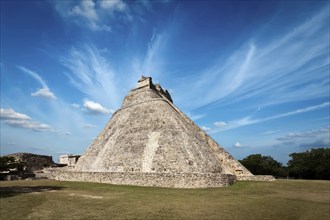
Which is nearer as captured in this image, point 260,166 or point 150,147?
point 150,147

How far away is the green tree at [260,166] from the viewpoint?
4069cm

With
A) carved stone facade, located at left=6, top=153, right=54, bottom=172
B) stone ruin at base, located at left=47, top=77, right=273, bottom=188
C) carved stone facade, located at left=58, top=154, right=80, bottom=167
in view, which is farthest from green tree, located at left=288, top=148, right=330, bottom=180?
carved stone facade, located at left=6, top=153, right=54, bottom=172

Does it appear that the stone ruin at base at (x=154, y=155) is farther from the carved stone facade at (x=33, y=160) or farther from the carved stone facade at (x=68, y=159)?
the carved stone facade at (x=68, y=159)

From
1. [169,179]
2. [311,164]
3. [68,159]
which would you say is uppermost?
[311,164]

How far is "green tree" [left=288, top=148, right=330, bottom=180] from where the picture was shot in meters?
36.1

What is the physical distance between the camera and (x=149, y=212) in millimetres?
9492

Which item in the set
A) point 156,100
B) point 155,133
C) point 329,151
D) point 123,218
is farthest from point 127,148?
point 329,151

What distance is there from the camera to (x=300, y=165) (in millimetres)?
38938

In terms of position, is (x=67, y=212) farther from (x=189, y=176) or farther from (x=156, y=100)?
(x=156, y=100)

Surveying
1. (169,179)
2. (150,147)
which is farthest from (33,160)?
(169,179)

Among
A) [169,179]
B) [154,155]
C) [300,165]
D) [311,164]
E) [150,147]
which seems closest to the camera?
[169,179]

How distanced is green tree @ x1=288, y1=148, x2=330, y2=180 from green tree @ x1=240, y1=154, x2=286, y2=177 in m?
2.35

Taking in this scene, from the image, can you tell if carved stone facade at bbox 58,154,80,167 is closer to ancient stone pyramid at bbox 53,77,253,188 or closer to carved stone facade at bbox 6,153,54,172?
carved stone facade at bbox 6,153,54,172

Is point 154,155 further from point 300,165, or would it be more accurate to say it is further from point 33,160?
point 300,165
